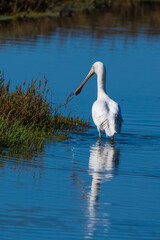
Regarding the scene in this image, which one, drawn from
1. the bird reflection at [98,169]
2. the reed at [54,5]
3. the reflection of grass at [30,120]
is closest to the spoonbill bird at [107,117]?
the bird reflection at [98,169]

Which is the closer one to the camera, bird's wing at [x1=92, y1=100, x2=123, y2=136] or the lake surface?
the lake surface

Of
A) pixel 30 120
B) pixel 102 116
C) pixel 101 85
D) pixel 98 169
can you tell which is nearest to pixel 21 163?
pixel 98 169

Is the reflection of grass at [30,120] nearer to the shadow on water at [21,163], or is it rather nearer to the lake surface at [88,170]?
the lake surface at [88,170]

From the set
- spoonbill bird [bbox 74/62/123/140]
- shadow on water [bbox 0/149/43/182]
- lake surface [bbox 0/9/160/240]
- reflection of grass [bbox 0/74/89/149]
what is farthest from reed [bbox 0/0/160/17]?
shadow on water [bbox 0/149/43/182]

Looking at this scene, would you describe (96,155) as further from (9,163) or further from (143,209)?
(143,209)

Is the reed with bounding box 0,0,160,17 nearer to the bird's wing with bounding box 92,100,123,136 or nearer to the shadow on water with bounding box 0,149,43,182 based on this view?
the bird's wing with bounding box 92,100,123,136

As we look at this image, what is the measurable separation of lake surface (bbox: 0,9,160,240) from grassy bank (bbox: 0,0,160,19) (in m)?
13.0

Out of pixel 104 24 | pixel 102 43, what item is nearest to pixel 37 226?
pixel 102 43

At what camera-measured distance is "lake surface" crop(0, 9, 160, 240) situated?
615 centimetres

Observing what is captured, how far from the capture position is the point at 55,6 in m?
36.9

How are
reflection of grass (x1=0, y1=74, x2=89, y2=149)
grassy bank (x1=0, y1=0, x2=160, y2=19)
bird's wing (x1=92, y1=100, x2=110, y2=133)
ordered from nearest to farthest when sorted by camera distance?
reflection of grass (x1=0, y1=74, x2=89, y2=149), bird's wing (x1=92, y1=100, x2=110, y2=133), grassy bank (x1=0, y1=0, x2=160, y2=19)

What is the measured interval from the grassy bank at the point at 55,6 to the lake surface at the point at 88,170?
13.0m

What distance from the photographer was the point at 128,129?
1115cm

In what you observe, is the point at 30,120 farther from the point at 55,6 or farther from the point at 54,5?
the point at 55,6
